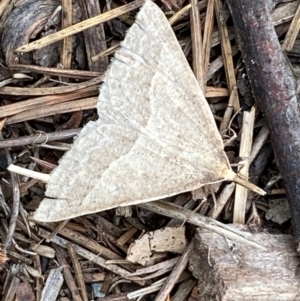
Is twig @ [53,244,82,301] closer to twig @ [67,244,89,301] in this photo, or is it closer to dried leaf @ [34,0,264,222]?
twig @ [67,244,89,301]

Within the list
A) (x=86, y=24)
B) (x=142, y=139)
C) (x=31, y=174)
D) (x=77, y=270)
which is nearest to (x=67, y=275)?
(x=77, y=270)

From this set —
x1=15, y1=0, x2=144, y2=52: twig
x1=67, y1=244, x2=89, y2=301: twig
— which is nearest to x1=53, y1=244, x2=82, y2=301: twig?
x1=67, y1=244, x2=89, y2=301: twig

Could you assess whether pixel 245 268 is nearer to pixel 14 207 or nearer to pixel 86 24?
pixel 14 207

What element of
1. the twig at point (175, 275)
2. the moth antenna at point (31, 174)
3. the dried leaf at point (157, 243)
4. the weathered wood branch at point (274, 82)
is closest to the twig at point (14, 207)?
the moth antenna at point (31, 174)

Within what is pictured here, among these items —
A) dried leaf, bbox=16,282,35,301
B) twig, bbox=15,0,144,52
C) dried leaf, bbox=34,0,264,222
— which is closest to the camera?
dried leaf, bbox=34,0,264,222

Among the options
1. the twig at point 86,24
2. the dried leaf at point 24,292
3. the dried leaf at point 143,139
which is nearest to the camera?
the dried leaf at point 143,139

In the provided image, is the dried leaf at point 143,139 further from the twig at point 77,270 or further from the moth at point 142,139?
the twig at point 77,270

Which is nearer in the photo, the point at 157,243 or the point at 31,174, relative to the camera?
the point at 31,174
